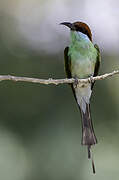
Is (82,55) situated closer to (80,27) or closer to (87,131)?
(80,27)

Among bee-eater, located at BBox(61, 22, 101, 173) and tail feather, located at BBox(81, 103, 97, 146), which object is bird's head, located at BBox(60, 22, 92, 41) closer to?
bee-eater, located at BBox(61, 22, 101, 173)

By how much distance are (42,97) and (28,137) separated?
48 centimetres

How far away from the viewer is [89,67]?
356cm

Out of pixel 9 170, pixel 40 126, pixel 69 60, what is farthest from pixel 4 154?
pixel 69 60

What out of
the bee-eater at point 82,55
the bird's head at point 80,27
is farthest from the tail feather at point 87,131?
the bird's head at point 80,27

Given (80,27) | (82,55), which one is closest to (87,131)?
(82,55)

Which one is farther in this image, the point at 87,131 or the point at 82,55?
the point at 82,55

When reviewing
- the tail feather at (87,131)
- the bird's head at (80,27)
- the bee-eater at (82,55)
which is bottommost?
the tail feather at (87,131)

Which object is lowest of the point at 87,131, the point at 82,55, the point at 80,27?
the point at 87,131

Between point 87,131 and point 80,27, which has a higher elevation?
point 80,27

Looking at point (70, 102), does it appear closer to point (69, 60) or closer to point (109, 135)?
point (109, 135)

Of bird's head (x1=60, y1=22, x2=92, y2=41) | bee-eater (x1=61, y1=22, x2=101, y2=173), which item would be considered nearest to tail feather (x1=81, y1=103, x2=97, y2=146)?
bee-eater (x1=61, y1=22, x2=101, y2=173)

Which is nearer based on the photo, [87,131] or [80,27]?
[87,131]

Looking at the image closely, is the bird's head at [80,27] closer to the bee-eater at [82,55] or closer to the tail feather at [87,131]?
the bee-eater at [82,55]
